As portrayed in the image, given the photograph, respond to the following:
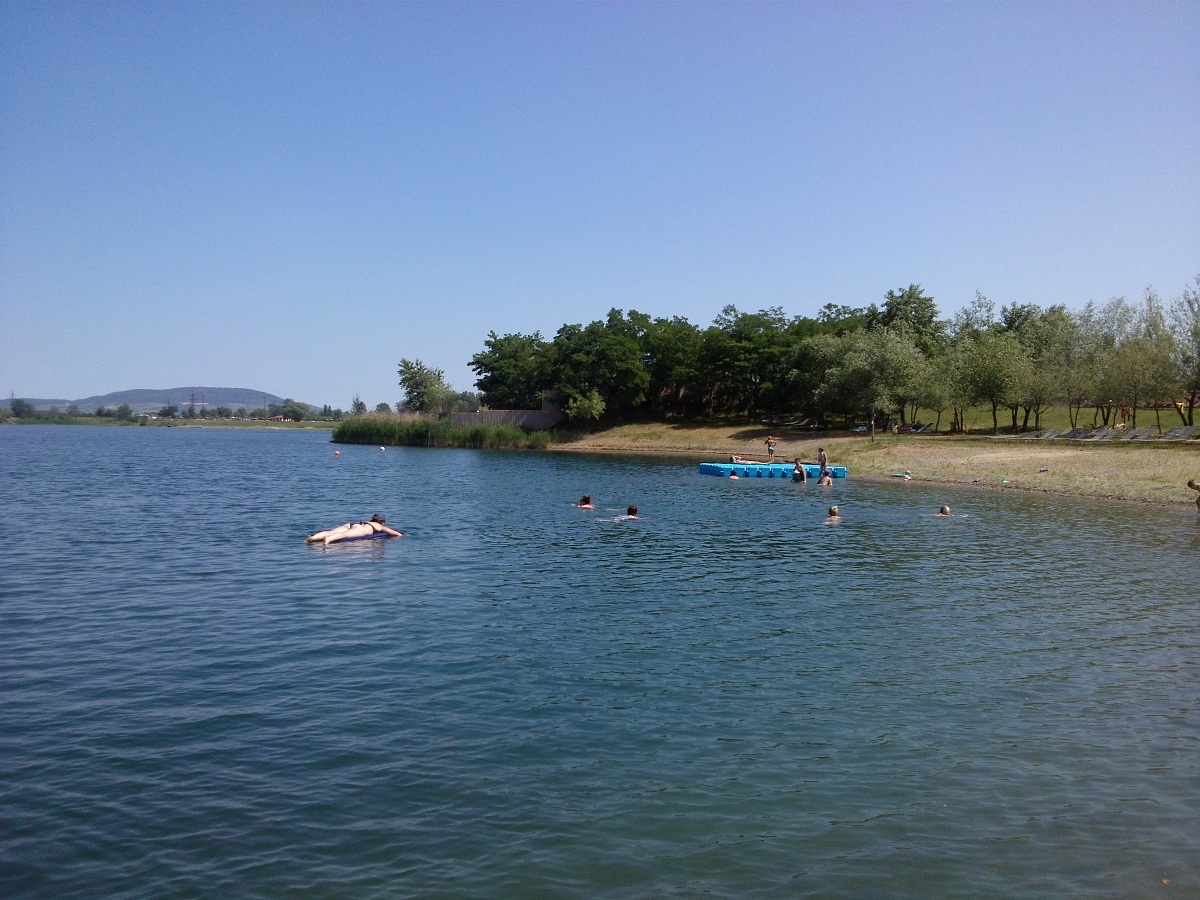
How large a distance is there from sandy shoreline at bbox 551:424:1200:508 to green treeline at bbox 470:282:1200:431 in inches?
253

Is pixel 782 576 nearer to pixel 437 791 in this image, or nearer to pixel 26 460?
pixel 437 791

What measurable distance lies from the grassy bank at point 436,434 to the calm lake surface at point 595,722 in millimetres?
73318

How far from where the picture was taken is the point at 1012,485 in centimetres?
5372

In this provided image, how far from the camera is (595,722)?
13344 mm

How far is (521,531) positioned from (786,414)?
80.0 m

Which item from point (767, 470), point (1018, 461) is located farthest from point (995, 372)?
point (767, 470)

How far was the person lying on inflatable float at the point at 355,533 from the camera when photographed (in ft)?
102

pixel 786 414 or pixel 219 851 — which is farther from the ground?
pixel 786 414

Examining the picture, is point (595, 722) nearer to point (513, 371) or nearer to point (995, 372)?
point (995, 372)

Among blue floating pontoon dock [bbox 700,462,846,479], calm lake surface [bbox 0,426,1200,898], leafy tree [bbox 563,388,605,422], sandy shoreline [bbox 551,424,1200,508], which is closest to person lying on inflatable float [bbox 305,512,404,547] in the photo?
calm lake surface [bbox 0,426,1200,898]

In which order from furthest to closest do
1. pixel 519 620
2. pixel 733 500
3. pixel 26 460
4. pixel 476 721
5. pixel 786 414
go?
pixel 786 414 < pixel 26 460 < pixel 733 500 < pixel 519 620 < pixel 476 721

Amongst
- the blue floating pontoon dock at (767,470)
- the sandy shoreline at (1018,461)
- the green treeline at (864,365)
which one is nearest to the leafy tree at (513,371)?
the green treeline at (864,365)

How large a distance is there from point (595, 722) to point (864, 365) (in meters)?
75.0

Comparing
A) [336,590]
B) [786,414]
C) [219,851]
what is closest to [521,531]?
[336,590]
